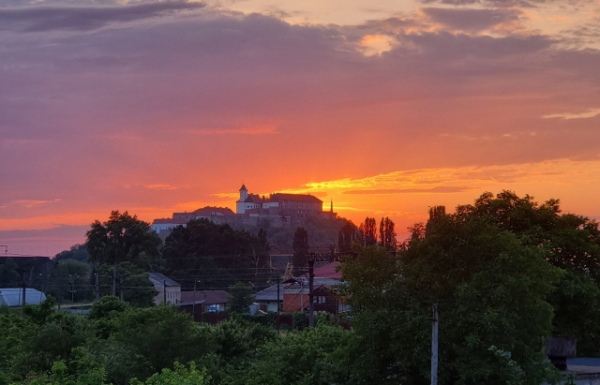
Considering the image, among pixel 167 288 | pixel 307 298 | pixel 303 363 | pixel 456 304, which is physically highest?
pixel 456 304

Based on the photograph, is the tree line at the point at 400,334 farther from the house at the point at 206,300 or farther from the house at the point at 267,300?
the house at the point at 206,300

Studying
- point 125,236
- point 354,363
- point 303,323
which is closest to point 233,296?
point 303,323

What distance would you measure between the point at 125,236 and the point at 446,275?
310ft

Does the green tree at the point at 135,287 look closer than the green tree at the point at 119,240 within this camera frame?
Yes

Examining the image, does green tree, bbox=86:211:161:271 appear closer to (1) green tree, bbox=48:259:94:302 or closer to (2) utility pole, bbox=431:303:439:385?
(1) green tree, bbox=48:259:94:302

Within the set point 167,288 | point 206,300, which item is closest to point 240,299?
point 167,288

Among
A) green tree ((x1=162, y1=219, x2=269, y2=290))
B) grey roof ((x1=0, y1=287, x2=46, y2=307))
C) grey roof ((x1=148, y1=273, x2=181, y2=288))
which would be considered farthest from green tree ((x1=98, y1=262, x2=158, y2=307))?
green tree ((x1=162, y1=219, x2=269, y2=290))

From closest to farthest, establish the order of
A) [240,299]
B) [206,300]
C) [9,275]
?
1. [240,299]
2. [206,300]
3. [9,275]

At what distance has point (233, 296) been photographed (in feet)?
313

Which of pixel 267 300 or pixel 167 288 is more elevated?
pixel 167 288

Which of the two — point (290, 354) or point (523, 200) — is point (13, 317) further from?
point (523, 200)

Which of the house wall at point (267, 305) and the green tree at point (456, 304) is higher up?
the green tree at point (456, 304)

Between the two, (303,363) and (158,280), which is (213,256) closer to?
(158,280)

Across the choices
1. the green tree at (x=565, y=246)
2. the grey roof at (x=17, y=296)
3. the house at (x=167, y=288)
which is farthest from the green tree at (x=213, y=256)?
the green tree at (x=565, y=246)
